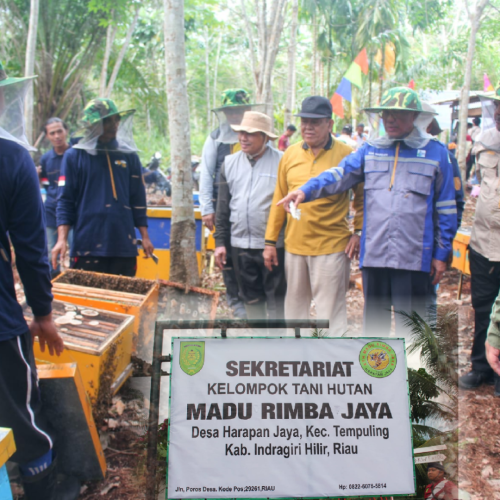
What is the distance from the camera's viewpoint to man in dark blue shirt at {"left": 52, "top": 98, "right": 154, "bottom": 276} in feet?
14.9

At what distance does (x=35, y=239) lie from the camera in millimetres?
2621

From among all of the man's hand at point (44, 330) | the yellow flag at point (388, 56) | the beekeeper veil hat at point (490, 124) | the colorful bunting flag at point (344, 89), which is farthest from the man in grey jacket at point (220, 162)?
the yellow flag at point (388, 56)

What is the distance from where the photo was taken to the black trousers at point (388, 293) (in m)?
3.86

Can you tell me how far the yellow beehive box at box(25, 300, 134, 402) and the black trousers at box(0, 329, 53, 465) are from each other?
2.39 feet

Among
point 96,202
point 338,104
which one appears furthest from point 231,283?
point 338,104

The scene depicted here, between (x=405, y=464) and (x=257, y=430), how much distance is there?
22.4 inches

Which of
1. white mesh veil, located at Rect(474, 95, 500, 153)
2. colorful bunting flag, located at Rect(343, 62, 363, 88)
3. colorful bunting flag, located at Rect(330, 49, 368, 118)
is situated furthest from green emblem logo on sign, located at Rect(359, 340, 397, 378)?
colorful bunting flag, located at Rect(343, 62, 363, 88)

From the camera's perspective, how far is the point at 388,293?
3.99m

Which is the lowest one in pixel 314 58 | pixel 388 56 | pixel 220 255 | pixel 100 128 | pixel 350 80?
pixel 220 255

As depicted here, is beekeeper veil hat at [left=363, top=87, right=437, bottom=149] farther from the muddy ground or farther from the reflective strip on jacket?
the muddy ground

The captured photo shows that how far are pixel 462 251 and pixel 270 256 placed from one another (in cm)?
272

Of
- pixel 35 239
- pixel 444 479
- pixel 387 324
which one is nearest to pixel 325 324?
pixel 444 479

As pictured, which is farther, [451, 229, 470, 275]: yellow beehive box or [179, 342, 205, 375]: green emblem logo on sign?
[451, 229, 470, 275]: yellow beehive box

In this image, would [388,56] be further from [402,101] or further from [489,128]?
[402,101]
